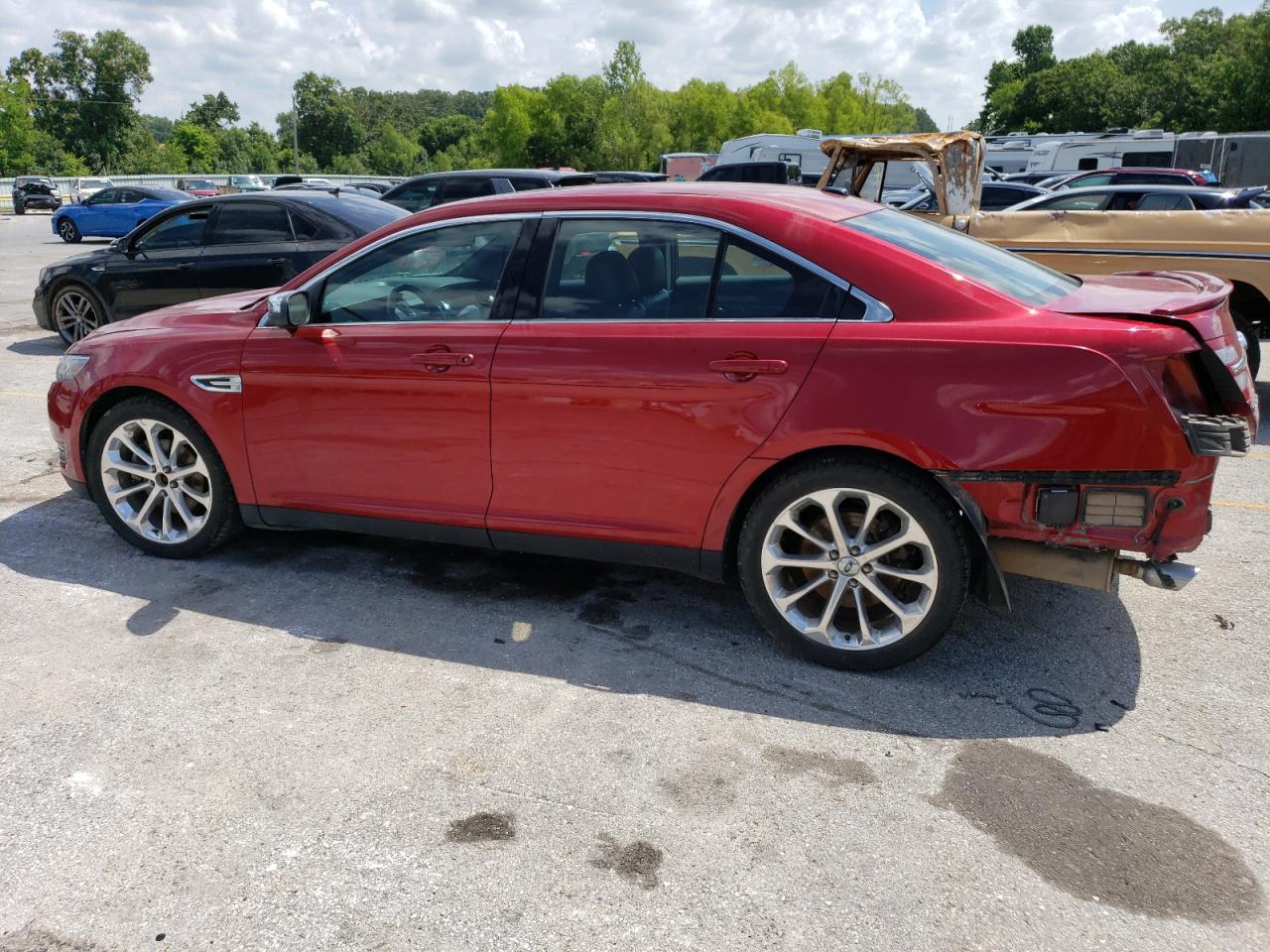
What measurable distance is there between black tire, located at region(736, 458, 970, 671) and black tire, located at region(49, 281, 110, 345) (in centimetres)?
864

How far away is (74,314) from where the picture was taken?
10297 mm

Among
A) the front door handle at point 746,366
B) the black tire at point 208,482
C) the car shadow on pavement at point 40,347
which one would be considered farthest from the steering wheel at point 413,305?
the car shadow on pavement at point 40,347

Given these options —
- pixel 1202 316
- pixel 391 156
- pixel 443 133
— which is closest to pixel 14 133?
pixel 391 156

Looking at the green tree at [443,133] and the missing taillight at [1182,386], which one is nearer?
the missing taillight at [1182,386]

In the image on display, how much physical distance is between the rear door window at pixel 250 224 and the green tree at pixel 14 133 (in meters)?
73.1

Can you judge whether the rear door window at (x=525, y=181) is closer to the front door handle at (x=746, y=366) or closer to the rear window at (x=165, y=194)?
the rear window at (x=165, y=194)

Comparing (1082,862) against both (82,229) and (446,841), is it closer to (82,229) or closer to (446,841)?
(446,841)

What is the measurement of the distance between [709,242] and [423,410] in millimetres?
1341

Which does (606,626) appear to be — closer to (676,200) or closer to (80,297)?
(676,200)

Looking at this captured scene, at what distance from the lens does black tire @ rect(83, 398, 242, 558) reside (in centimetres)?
470

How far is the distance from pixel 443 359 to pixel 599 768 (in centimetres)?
179

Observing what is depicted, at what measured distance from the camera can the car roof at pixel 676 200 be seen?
12.7 feet

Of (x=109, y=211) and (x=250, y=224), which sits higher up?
(x=250, y=224)

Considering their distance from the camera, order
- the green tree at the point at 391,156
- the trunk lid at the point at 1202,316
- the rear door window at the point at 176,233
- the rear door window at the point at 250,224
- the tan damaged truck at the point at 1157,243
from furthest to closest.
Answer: the green tree at the point at 391,156
the rear door window at the point at 176,233
the rear door window at the point at 250,224
the tan damaged truck at the point at 1157,243
the trunk lid at the point at 1202,316
